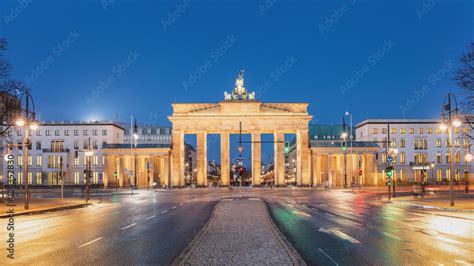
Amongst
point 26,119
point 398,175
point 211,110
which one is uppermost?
point 211,110

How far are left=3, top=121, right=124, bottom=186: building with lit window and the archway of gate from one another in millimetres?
25360

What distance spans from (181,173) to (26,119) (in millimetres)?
68511

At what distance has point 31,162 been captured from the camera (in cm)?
11781

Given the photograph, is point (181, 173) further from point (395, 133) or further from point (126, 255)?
point (126, 255)

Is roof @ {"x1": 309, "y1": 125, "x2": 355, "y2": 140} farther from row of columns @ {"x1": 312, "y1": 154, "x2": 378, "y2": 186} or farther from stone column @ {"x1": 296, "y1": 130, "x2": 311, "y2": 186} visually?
stone column @ {"x1": 296, "y1": 130, "x2": 311, "y2": 186}

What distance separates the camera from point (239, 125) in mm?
99500

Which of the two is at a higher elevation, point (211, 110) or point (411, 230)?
point (211, 110)

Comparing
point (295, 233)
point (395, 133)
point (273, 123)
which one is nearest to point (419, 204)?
point (295, 233)

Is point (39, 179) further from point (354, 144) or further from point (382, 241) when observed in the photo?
point (382, 241)

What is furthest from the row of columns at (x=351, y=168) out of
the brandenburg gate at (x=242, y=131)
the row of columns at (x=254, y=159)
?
the row of columns at (x=254, y=159)

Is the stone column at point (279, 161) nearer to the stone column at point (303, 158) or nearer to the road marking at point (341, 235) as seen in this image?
the stone column at point (303, 158)

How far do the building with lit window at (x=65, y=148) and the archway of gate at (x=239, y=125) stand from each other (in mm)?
25360

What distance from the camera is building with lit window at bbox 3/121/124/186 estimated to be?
380ft

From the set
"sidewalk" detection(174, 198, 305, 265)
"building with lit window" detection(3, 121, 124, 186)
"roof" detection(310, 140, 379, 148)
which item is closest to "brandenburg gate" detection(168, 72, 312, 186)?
"roof" detection(310, 140, 379, 148)
